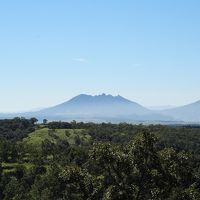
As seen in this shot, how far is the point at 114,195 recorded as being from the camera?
33.2 metres

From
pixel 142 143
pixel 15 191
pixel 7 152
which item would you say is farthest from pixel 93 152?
pixel 7 152

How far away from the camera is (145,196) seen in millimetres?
34812

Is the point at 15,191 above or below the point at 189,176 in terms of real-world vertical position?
below

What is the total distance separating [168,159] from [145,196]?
3223 millimetres

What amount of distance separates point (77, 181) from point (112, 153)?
362 cm

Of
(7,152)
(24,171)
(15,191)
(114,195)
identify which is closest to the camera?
(114,195)

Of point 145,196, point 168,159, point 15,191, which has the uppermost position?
point 168,159

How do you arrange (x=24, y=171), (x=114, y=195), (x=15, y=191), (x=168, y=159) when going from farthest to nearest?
(x=24, y=171), (x=15, y=191), (x=168, y=159), (x=114, y=195)

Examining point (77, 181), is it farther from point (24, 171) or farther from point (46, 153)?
point (46, 153)

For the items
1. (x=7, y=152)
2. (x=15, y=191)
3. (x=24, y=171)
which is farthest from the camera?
(x=7, y=152)

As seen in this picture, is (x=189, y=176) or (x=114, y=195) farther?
(x=189, y=176)

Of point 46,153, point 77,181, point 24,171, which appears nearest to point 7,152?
point 46,153

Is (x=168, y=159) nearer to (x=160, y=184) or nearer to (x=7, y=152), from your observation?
(x=160, y=184)

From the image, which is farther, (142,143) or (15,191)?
(15,191)
